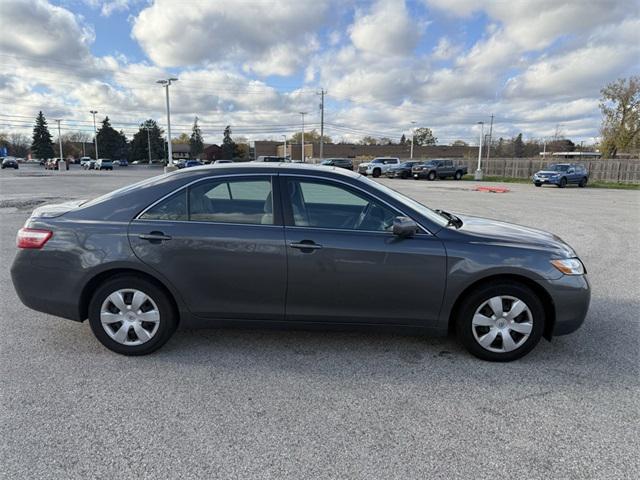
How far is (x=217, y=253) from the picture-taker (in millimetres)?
3301

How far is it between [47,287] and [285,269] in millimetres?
2057

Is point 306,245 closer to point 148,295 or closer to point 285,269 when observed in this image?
point 285,269

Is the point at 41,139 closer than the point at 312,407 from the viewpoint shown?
No

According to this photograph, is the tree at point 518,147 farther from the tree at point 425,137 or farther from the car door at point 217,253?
the car door at point 217,253

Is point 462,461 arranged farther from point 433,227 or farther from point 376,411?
point 433,227

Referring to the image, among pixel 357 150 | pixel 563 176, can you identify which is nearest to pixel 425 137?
pixel 357 150

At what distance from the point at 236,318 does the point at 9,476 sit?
5.57 ft

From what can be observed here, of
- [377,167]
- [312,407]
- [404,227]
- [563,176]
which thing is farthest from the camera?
[377,167]

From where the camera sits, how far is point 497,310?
10.9 feet

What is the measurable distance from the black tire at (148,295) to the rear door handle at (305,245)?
1.19 m

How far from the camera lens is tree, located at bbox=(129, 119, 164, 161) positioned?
99.4 m

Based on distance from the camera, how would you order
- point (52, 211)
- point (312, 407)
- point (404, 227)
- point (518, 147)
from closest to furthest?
point (312, 407)
point (404, 227)
point (52, 211)
point (518, 147)

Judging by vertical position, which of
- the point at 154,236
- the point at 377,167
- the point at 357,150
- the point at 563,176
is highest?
the point at 357,150

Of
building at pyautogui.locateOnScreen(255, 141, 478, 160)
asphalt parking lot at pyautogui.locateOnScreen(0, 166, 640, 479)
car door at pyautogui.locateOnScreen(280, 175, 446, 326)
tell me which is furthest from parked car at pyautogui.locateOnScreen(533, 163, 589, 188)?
building at pyautogui.locateOnScreen(255, 141, 478, 160)
